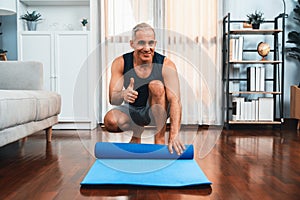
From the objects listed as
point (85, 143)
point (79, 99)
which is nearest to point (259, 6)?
point (79, 99)

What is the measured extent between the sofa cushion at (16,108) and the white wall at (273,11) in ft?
7.94

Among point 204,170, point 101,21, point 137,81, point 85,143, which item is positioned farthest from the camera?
point 101,21

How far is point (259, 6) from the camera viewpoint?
13.0 feet

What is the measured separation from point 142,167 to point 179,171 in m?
0.17

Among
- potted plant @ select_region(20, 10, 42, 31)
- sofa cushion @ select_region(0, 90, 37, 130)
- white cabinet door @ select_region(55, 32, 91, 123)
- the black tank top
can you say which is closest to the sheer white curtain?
white cabinet door @ select_region(55, 32, 91, 123)

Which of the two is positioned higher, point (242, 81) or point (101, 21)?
point (101, 21)

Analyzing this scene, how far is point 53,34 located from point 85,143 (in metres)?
1.25

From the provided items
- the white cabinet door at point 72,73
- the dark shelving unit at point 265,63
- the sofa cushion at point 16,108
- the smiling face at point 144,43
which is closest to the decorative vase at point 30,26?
the white cabinet door at point 72,73

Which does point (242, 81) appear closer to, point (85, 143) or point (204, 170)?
point (85, 143)

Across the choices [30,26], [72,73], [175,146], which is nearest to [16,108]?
[175,146]

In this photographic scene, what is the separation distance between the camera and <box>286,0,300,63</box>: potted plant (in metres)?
3.77

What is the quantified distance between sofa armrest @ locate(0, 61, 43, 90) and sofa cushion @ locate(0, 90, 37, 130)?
0.47 meters

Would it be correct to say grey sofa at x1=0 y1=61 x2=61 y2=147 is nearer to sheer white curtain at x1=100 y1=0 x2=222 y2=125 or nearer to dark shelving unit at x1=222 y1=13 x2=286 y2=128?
sheer white curtain at x1=100 y1=0 x2=222 y2=125

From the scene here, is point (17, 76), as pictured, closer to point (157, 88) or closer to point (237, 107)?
point (157, 88)
